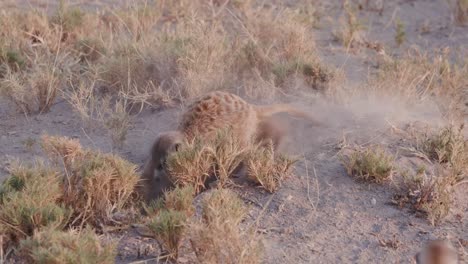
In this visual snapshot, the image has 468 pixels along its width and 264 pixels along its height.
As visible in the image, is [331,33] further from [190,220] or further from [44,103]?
[190,220]

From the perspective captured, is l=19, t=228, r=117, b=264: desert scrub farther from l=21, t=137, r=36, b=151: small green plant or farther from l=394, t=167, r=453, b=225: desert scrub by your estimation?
l=394, t=167, r=453, b=225: desert scrub

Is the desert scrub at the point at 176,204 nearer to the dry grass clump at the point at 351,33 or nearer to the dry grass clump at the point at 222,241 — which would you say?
the dry grass clump at the point at 222,241

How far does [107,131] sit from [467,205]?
9.90 feet

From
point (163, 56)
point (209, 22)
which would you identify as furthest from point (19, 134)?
point (209, 22)

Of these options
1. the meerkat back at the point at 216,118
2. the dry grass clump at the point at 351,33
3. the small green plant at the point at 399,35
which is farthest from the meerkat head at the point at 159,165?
the small green plant at the point at 399,35

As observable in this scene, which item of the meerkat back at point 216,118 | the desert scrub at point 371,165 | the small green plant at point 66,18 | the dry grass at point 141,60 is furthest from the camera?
the small green plant at point 66,18

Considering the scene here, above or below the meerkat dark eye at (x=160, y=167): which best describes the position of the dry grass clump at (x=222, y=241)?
above

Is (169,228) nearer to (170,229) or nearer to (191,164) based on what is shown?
(170,229)

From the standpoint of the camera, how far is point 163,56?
268 inches

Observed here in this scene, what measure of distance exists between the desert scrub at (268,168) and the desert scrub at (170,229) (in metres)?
0.96

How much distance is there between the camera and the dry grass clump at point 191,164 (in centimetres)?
483

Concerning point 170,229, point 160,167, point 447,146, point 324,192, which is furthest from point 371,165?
point 170,229

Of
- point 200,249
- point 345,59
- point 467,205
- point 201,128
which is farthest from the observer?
point 345,59

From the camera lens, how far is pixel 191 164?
15.9 feet
